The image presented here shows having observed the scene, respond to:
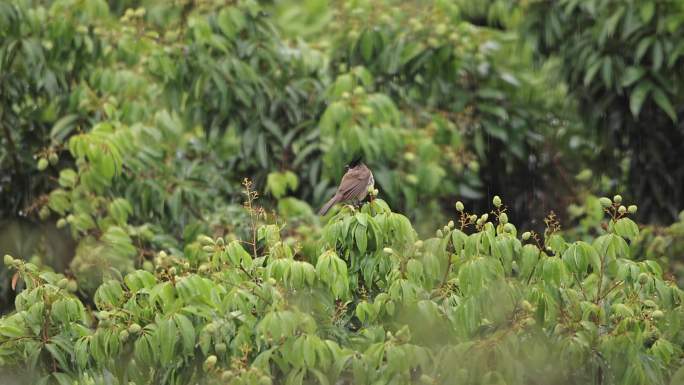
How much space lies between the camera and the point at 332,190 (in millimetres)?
8555

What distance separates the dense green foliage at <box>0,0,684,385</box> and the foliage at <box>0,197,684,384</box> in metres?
0.01

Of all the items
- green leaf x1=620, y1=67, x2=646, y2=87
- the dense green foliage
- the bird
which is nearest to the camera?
the dense green foliage

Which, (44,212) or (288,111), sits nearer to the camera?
(44,212)

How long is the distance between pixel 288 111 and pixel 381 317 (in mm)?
4256

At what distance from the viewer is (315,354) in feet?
14.0

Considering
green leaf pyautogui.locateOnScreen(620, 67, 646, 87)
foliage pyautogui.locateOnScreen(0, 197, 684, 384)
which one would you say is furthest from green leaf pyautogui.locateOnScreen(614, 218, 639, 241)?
green leaf pyautogui.locateOnScreen(620, 67, 646, 87)

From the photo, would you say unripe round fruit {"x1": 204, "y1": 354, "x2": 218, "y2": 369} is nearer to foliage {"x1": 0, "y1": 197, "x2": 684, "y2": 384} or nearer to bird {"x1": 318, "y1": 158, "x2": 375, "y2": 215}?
foliage {"x1": 0, "y1": 197, "x2": 684, "y2": 384}

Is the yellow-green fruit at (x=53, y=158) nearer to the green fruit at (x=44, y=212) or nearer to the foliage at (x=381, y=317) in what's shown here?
the green fruit at (x=44, y=212)

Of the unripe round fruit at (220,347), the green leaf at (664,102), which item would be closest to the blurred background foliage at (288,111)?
the green leaf at (664,102)

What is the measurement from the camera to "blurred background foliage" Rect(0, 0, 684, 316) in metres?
7.73

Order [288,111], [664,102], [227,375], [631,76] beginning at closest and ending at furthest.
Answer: [227,375]
[664,102]
[631,76]
[288,111]

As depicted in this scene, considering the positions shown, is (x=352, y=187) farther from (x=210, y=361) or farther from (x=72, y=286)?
(x=210, y=361)

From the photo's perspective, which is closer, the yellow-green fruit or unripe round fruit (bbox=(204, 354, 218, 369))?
unripe round fruit (bbox=(204, 354, 218, 369))

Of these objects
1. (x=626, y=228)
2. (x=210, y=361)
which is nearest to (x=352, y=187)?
(x=626, y=228)
